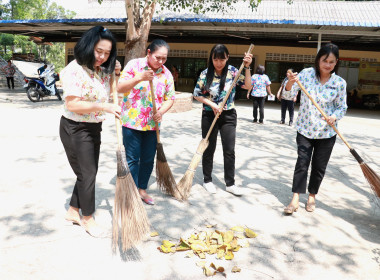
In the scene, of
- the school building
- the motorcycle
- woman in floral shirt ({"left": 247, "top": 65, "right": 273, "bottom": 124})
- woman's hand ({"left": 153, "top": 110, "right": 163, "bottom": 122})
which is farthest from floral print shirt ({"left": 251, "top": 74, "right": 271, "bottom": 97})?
the motorcycle

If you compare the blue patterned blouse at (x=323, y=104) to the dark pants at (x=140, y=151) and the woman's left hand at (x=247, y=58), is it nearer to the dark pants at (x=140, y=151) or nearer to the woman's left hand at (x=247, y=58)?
the woman's left hand at (x=247, y=58)

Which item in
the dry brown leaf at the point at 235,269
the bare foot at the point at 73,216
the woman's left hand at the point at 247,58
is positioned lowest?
the dry brown leaf at the point at 235,269

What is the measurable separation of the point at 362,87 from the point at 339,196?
14.1m

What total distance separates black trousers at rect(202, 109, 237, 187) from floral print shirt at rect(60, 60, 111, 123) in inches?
50.8

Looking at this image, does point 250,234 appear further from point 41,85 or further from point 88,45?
point 41,85

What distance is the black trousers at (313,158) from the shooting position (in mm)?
3158

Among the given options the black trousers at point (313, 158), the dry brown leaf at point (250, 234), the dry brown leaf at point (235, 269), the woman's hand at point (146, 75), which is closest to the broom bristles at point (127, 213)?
the woman's hand at point (146, 75)

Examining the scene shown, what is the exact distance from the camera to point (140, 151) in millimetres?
3145

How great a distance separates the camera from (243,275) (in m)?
2.21

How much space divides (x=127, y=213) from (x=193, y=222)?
72 cm

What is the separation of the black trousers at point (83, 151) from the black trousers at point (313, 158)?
1969 mm

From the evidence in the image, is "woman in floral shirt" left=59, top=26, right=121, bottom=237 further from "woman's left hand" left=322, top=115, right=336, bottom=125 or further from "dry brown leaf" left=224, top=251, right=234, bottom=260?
"woman's left hand" left=322, top=115, right=336, bottom=125

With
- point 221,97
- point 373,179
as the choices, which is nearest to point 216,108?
point 221,97

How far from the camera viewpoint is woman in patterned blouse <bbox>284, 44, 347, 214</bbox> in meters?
3.02
